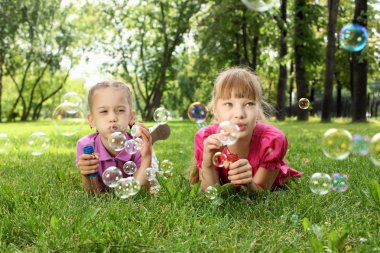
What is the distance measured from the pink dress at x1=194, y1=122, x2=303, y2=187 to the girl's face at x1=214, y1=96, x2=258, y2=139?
161 millimetres

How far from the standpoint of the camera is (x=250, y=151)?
11.5 ft

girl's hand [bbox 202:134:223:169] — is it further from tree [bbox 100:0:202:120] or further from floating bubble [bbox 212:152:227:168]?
tree [bbox 100:0:202:120]

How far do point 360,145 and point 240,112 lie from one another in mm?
820

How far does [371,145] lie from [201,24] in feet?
76.1

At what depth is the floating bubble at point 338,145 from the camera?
3031mm

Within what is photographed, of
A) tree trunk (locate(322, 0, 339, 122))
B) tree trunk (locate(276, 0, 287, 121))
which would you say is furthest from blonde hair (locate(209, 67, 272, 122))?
tree trunk (locate(276, 0, 287, 121))

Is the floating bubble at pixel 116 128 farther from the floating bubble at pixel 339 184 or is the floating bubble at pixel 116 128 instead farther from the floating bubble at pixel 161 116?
the floating bubble at pixel 339 184

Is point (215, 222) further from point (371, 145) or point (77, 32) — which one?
point (77, 32)

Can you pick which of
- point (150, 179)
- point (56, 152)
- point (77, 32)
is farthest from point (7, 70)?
point (150, 179)

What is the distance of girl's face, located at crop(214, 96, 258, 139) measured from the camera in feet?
10.4

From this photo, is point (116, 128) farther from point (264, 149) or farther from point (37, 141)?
point (264, 149)

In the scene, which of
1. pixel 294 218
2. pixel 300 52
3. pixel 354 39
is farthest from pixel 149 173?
pixel 300 52

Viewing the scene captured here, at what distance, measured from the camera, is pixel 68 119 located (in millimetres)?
3873

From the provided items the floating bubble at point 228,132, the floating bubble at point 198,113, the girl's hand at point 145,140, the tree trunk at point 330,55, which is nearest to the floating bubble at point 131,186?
the girl's hand at point 145,140
